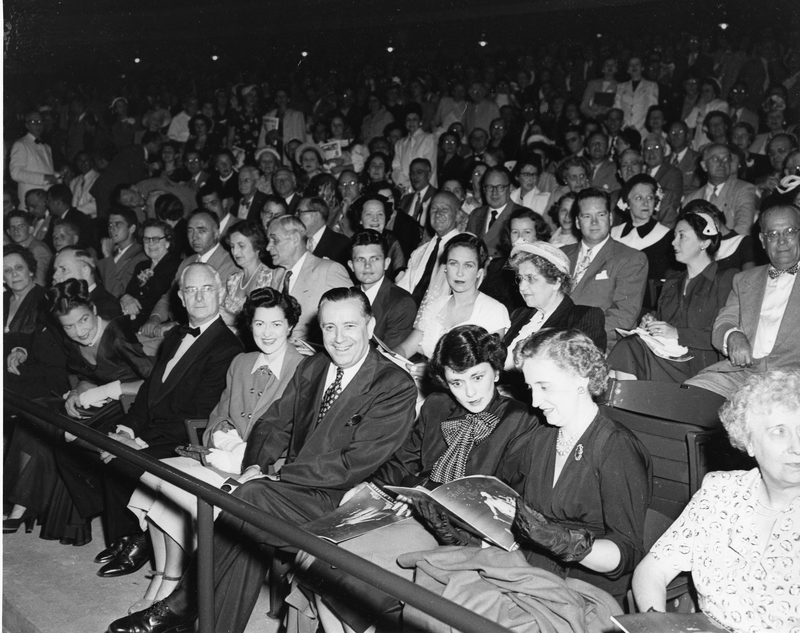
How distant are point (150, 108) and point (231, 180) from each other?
11.2ft

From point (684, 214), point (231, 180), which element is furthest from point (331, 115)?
point (684, 214)

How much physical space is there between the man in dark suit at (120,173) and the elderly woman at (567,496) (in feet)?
26.7

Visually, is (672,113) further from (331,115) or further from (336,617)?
(336,617)

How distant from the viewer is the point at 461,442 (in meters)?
3.08

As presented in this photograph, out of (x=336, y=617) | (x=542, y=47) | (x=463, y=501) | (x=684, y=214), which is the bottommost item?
(x=336, y=617)

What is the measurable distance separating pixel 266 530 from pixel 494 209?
16.2ft

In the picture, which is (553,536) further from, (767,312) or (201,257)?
(201,257)

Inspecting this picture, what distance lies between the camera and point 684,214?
4875 millimetres

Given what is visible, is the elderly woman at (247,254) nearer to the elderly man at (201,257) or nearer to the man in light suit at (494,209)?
the elderly man at (201,257)

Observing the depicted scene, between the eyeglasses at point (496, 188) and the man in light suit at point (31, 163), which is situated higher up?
the man in light suit at point (31, 163)

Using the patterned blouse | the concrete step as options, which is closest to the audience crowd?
the patterned blouse

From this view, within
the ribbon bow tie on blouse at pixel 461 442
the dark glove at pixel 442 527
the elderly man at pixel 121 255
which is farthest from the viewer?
the elderly man at pixel 121 255

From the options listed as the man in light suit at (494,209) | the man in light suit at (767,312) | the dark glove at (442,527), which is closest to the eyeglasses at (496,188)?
the man in light suit at (494,209)

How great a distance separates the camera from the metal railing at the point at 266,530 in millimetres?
1673
